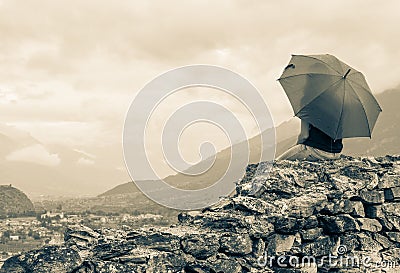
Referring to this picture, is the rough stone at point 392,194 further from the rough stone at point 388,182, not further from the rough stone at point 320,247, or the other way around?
the rough stone at point 320,247

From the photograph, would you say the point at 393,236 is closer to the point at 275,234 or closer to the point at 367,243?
the point at 367,243

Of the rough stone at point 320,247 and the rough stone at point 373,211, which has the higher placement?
the rough stone at point 373,211

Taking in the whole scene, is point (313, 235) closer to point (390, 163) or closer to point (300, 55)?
point (390, 163)

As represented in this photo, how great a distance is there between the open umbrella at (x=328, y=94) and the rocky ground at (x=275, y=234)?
150 cm

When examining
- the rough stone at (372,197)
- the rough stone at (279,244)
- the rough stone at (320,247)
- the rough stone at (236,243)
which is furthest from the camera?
the rough stone at (372,197)

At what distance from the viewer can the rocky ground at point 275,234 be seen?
1110cm

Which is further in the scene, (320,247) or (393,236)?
(393,236)

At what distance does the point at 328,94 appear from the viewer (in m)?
15.4

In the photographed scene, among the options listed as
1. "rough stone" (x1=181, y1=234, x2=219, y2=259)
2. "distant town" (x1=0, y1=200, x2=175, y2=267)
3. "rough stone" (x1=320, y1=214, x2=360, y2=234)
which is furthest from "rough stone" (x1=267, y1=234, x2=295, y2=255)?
"distant town" (x1=0, y1=200, x2=175, y2=267)

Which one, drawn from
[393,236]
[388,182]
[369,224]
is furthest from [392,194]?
[369,224]

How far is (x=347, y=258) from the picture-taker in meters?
12.6

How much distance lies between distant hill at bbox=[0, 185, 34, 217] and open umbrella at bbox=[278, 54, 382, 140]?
156184mm

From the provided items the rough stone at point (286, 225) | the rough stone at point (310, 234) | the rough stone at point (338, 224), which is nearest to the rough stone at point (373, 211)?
the rough stone at point (338, 224)

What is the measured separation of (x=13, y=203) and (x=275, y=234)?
18503 centimetres
